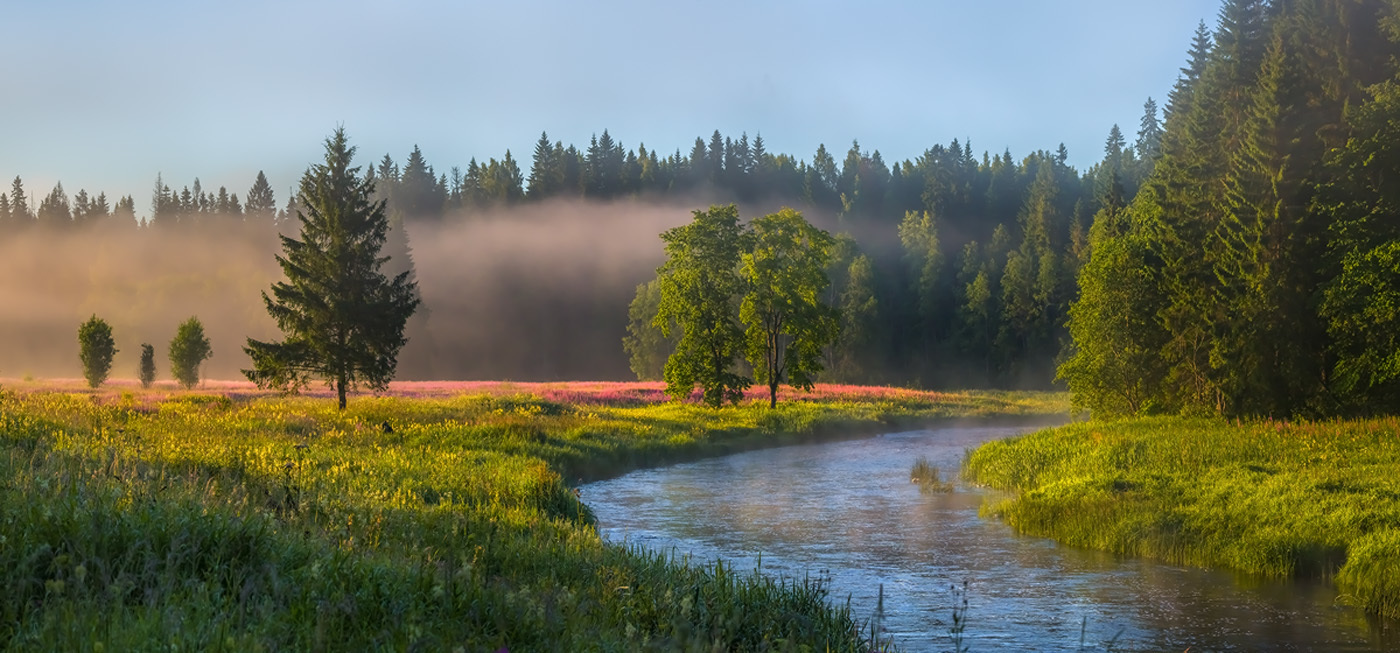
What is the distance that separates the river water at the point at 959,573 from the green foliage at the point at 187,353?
43.0 meters

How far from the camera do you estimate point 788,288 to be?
1845 inches

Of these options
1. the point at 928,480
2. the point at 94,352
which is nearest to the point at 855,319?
the point at 94,352

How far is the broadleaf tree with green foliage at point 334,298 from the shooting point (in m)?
35.7

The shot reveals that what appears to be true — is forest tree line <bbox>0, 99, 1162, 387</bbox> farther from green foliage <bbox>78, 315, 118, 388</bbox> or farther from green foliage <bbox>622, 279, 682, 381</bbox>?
green foliage <bbox>78, 315, 118, 388</bbox>

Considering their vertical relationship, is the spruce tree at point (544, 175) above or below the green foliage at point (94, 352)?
above

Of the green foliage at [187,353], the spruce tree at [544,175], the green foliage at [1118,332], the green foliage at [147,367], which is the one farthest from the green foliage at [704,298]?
the spruce tree at [544,175]

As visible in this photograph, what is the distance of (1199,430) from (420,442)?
891 inches

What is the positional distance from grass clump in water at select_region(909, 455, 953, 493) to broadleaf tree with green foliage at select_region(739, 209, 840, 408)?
17902 millimetres

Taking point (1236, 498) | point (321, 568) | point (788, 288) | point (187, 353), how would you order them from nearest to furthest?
point (321, 568)
point (1236, 498)
point (788, 288)
point (187, 353)

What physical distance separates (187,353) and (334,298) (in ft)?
98.1

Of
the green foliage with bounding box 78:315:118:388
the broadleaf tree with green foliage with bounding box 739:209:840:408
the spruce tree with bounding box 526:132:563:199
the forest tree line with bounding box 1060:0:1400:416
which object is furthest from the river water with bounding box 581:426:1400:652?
the spruce tree with bounding box 526:132:563:199

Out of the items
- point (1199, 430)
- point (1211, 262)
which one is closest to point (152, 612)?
point (1199, 430)

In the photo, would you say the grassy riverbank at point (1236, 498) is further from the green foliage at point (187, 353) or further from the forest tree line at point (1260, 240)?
the green foliage at point (187, 353)

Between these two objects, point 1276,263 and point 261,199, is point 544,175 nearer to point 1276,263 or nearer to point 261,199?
point 261,199
